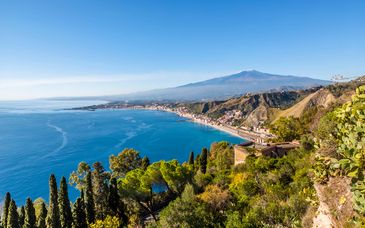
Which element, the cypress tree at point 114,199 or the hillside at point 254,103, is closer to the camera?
the cypress tree at point 114,199

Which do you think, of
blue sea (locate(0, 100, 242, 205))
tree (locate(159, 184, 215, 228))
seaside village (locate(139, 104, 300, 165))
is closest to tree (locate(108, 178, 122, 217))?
tree (locate(159, 184, 215, 228))

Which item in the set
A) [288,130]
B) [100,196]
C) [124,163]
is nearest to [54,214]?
[100,196]

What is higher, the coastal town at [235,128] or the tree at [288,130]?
the tree at [288,130]

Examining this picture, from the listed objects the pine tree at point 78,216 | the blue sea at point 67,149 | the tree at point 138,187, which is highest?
the tree at point 138,187

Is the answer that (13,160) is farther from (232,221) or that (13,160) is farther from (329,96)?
(329,96)

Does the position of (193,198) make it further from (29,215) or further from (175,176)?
(29,215)

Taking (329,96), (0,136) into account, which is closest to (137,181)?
(329,96)

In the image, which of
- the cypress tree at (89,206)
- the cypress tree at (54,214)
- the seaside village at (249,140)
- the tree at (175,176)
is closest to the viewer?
the cypress tree at (54,214)

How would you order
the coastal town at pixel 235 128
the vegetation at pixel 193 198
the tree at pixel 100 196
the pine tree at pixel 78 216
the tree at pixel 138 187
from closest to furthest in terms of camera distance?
1. the vegetation at pixel 193 198
2. the pine tree at pixel 78 216
3. the tree at pixel 138 187
4. the tree at pixel 100 196
5. the coastal town at pixel 235 128

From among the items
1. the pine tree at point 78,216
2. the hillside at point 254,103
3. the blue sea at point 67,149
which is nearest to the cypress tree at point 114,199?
the pine tree at point 78,216

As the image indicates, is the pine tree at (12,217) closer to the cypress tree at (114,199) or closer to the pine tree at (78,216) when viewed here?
the pine tree at (78,216)
